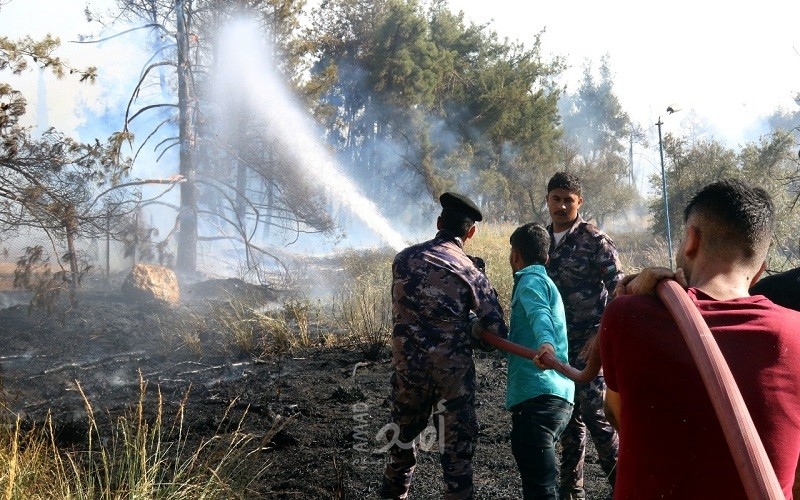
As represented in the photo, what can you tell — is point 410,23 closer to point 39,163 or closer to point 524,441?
point 39,163

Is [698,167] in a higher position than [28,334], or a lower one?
higher

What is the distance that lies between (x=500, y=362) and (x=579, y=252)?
4.01 meters

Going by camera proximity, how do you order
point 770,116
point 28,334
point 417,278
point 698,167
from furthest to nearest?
point 770,116, point 698,167, point 28,334, point 417,278

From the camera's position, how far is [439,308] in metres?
3.56

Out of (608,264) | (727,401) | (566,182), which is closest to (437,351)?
(608,264)

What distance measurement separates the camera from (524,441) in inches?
129

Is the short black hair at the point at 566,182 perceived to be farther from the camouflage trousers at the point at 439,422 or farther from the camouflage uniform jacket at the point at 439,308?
the camouflage trousers at the point at 439,422

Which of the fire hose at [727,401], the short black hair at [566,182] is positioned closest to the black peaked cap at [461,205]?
the short black hair at [566,182]

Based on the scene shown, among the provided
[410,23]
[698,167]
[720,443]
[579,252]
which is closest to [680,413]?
[720,443]

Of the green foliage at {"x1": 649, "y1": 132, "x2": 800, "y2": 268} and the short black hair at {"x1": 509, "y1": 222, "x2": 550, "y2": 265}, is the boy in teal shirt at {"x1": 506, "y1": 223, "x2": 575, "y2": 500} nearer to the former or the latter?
the short black hair at {"x1": 509, "y1": 222, "x2": 550, "y2": 265}

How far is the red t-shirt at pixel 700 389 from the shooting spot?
1.49m

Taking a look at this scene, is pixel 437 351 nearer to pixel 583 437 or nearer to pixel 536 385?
pixel 536 385

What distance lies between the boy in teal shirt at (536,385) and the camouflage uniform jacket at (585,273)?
80cm

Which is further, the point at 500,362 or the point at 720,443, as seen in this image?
the point at 500,362
